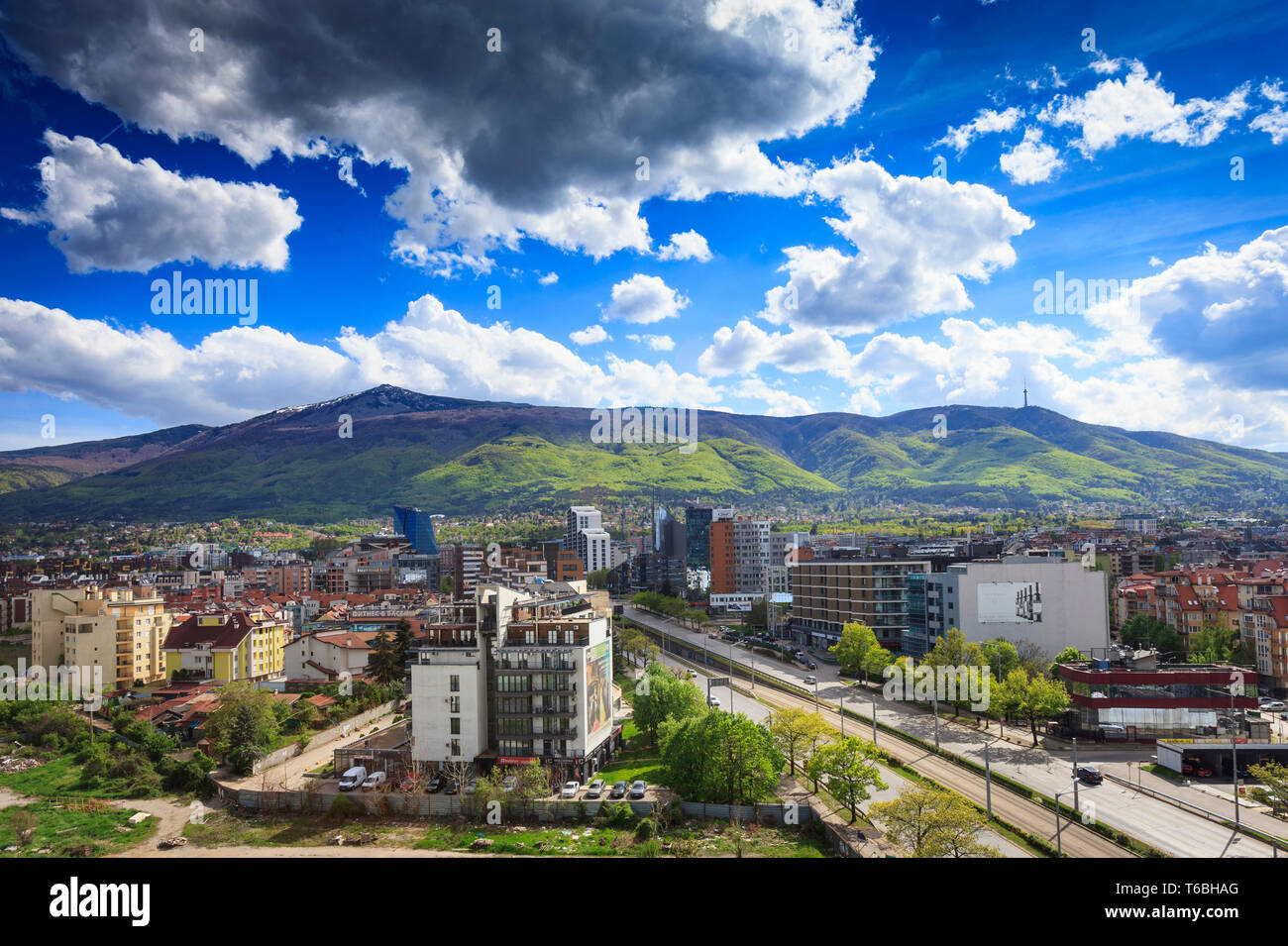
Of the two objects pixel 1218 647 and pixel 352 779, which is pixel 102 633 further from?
A: pixel 1218 647

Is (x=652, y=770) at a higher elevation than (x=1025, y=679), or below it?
below

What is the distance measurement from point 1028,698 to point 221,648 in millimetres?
26090

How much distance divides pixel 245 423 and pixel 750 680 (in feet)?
517

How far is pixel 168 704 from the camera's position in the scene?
74.6 feet

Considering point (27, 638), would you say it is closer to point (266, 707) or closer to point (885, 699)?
point (266, 707)

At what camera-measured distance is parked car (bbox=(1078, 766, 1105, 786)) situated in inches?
632

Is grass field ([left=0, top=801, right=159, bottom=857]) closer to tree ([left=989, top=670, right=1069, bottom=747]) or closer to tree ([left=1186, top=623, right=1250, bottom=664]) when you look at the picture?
tree ([left=989, top=670, right=1069, bottom=747])

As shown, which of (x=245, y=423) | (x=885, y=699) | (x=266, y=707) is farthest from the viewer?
(x=245, y=423)

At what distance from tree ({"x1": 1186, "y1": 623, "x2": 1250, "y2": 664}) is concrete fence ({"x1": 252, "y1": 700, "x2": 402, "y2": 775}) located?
26.6m

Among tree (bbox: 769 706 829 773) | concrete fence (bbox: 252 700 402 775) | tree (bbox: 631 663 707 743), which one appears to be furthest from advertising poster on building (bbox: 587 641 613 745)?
concrete fence (bbox: 252 700 402 775)

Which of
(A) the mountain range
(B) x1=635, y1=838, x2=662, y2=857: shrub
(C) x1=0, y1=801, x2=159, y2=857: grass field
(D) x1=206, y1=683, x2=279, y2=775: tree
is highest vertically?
(A) the mountain range

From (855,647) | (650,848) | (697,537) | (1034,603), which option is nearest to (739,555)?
(697,537)
